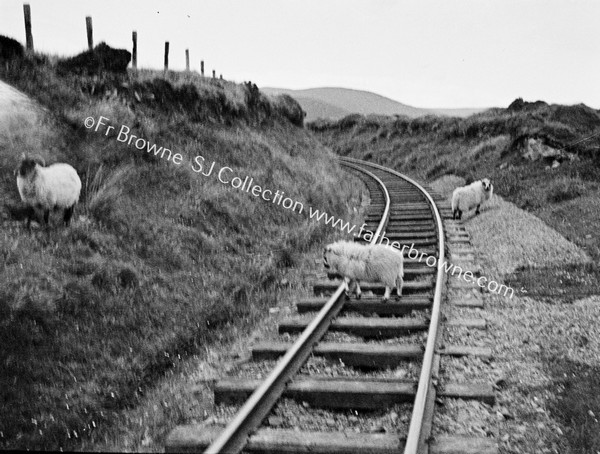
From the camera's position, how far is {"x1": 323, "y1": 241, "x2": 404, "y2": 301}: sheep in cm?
597

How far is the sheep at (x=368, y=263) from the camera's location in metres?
5.97

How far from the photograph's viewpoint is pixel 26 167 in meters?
5.71

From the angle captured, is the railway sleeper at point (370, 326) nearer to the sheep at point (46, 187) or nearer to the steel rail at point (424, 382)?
the steel rail at point (424, 382)

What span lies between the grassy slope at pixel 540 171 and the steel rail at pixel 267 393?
2027mm

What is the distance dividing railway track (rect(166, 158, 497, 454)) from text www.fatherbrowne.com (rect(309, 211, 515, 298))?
63 cm

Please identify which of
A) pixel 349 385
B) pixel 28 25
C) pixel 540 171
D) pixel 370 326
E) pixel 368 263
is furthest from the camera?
pixel 540 171

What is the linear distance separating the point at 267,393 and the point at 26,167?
3.81m

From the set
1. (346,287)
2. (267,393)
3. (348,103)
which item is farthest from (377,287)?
(348,103)

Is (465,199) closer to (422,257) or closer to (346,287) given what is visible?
(422,257)

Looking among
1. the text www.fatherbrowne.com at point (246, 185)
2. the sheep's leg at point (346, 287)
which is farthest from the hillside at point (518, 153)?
the sheep's leg at point (346, 287)

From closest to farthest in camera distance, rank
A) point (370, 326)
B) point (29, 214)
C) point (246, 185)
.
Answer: point (370, 326), point (29, 214), point (246, 185)

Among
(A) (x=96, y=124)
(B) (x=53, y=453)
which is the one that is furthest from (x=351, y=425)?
(A) (x=96, y=124)

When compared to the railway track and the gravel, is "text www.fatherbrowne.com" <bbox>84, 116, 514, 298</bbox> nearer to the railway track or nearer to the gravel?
the gravel

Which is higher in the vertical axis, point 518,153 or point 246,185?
point 518,153
